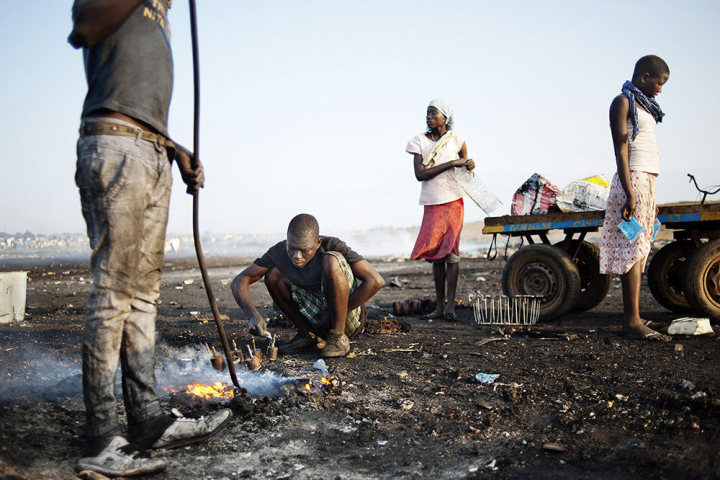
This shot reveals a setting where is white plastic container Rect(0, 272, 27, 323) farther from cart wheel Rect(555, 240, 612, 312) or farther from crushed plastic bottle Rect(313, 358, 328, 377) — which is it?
cart wheel Rect(555, 240, 612, 312)

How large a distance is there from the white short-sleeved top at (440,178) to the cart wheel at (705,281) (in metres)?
2.64

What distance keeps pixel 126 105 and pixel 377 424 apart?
2.20 metres

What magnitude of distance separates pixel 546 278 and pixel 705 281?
61.2 inches

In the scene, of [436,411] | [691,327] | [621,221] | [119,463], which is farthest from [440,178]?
[119,463]

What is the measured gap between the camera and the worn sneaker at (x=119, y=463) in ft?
7.45

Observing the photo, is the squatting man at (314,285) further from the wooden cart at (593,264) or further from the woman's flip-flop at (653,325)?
the woman's flip-flop at (653,325)

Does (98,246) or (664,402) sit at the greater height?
(98,246)

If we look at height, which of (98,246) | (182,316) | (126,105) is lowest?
(182,316)

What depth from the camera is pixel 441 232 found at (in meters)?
6.50

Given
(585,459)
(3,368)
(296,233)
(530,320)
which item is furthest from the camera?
(530,320)

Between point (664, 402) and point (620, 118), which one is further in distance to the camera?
point (620, 118)

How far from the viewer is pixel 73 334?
17.8 ft

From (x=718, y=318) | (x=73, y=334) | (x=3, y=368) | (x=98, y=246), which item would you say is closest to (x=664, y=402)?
(x=718, y=318)

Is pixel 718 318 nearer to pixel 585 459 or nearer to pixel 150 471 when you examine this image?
pixel 585 459
